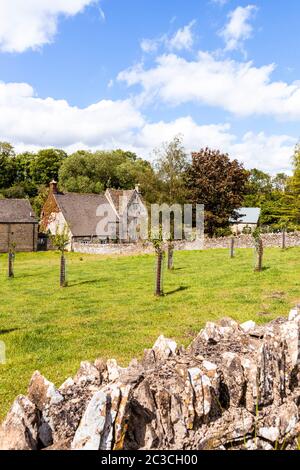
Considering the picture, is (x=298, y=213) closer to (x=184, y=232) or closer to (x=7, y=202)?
(x=184, y=232)

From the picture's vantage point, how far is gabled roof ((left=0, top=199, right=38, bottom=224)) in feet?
187

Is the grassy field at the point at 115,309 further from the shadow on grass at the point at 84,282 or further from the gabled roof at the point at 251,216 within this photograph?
the gabled roof at the point at 251,216

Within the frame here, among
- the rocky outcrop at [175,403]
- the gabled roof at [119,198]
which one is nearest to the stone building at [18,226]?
the gabled roof at [119,198]

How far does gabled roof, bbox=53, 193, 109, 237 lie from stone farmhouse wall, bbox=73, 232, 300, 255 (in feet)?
23.3

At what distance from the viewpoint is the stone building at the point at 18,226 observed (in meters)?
56.3

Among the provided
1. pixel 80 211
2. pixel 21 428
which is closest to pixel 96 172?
pixel 80 211

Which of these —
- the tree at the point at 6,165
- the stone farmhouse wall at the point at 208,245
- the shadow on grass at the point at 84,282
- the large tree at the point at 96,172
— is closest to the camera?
the shadow on grass at the point at 84,282

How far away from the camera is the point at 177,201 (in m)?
55.7

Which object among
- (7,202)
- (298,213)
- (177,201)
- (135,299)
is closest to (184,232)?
(177,201)

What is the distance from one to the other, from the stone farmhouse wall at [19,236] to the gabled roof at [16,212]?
80 centimetres

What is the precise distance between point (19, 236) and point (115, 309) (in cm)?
4418

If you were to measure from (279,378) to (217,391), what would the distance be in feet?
4.09

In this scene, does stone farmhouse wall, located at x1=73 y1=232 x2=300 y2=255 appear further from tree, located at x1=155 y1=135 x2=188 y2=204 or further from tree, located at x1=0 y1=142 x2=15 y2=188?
tree, located at x1=0 y1=142 x2=15 y2=188

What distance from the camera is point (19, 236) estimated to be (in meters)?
57.4
